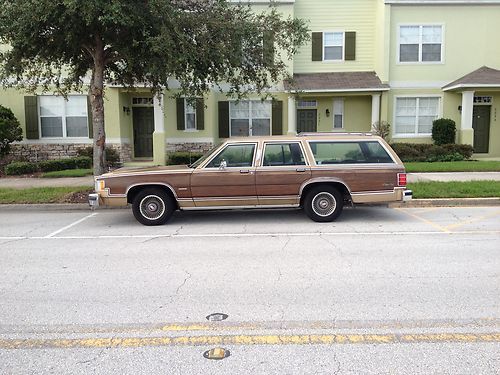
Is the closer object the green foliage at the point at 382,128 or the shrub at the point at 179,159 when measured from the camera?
the shrub at the point at 179,159

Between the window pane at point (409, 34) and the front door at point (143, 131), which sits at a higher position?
the window pane at point (409, 34)

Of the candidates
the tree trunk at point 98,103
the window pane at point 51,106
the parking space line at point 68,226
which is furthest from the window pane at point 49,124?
the parking space line at point 68,226

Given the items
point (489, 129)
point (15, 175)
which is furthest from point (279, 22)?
point (489, 129)

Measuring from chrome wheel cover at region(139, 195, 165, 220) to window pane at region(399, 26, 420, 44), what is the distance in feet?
53.5

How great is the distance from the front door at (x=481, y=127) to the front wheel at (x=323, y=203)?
15.5 metres

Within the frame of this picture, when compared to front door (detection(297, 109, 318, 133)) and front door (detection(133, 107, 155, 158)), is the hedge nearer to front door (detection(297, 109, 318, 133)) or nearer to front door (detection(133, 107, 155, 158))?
front door (detection(133, 107, 155, 158))

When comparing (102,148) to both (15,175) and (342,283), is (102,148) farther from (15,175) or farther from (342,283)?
(342,283)

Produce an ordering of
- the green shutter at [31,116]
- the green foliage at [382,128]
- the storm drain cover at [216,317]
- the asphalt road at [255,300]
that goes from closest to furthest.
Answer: the asphalt road at [255,300] < the storm drain cover at [216,317] < the green shutter at [31,116] < the green foliage at [382,128]

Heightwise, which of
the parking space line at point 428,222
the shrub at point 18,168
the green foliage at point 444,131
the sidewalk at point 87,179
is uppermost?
the green foliage at point 444,131

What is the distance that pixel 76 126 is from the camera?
20.4 meters

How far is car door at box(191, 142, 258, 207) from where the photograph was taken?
912 cm

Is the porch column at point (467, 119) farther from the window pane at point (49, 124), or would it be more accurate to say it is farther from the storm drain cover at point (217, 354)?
the storm drain cover at point (217, 354)

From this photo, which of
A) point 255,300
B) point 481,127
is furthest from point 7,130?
point 481,127

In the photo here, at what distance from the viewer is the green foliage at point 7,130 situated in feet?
59.2
